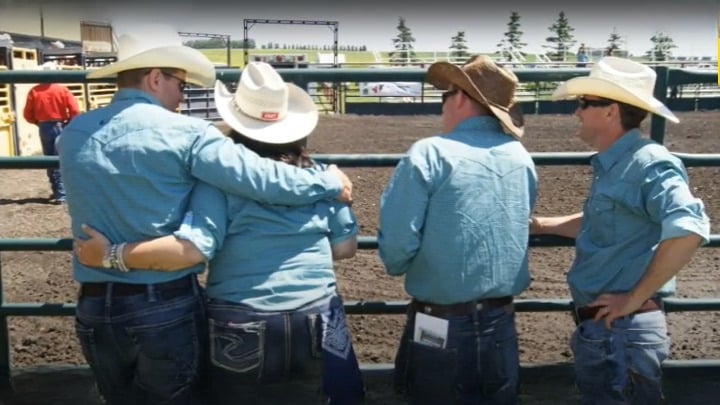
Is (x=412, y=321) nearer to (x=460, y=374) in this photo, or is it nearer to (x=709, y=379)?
(x=460, y=374)

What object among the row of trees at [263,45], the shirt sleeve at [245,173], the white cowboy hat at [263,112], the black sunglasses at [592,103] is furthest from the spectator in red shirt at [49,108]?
the row of trees at [263,45]

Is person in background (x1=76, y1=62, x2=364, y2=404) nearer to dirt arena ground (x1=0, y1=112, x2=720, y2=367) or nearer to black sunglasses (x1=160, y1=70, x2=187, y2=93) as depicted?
black sunglasses (x1=160, y1=70, x2=187, y2=93)

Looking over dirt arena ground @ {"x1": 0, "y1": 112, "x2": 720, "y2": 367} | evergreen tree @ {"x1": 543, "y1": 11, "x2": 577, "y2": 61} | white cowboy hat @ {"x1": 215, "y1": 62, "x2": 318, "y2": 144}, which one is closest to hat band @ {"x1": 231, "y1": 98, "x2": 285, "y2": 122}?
white cowboy hat @ {"x1": 215, "y1": 62, "x2": 318, "y2": 144}

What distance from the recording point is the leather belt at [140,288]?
246 centimetres

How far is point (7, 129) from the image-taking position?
1418cm

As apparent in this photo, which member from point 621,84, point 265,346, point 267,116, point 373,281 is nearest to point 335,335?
point 265,346

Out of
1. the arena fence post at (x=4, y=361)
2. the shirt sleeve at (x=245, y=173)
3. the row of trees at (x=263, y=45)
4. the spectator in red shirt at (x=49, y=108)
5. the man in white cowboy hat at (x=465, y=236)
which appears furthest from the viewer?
the row of trees at (x=263, y=45)

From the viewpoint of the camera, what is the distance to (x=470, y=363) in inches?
101

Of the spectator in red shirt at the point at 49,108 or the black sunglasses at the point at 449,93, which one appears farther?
the spectator in red shirt at the point at 49,108

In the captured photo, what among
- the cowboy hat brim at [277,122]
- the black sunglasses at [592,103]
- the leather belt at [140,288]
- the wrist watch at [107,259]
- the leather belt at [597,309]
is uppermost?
the black sunglasses at [592,103]

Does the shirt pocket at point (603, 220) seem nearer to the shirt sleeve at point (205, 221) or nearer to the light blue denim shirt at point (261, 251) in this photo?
the light blue denim shirt at point (261, 251)

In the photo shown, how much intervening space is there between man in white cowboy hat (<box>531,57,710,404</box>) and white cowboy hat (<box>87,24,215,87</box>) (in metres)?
1.24

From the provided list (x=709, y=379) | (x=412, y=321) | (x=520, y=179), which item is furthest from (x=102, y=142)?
(x=709, y=379)

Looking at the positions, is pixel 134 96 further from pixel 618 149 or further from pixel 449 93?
pixel 618 149
